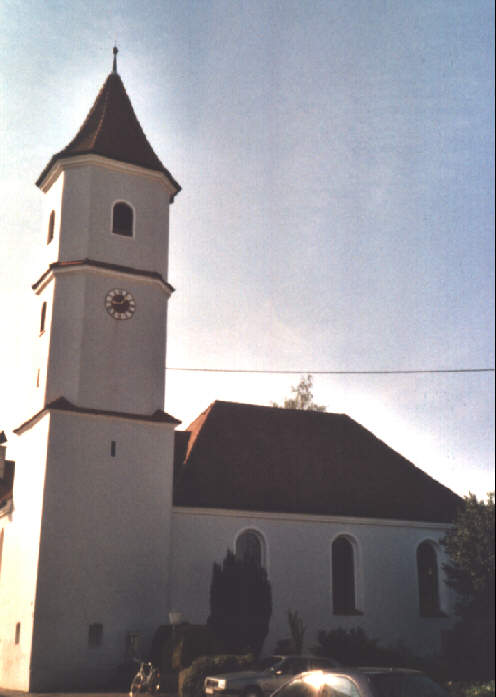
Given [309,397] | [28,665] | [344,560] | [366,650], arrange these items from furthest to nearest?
[309,397], [344,560], [366,650], [28,665]

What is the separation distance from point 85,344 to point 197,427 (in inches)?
283

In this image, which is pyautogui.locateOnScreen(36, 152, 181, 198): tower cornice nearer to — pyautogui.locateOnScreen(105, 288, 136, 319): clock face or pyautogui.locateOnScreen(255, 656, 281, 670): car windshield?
pyautogui.locateOnScreen(105, 288, 136, 319): clock face

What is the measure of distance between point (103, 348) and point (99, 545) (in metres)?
6.57

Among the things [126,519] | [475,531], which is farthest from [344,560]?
[126,519]

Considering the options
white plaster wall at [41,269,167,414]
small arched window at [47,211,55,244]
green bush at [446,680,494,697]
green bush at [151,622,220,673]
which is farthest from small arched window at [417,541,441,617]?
small arched window at [47,211,55,244]

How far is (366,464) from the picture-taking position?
109 ft

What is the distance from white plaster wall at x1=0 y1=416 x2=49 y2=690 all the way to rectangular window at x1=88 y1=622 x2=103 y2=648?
182 centimetres

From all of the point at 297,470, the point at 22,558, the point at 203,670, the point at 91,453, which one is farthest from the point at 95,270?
the point at 203,670

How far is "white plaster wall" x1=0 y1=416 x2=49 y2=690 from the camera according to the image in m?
24.1

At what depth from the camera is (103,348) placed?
2708 cm

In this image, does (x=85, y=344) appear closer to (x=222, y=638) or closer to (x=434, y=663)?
(x=222, y=638)

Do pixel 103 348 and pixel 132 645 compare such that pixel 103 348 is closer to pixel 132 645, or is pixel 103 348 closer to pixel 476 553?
pixel 132 645

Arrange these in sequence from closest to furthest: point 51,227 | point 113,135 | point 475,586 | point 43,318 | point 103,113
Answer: point 475,586
point 43,318
point 51,227
point 113,135
point 103,113

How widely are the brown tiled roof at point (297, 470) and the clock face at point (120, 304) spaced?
605cm
